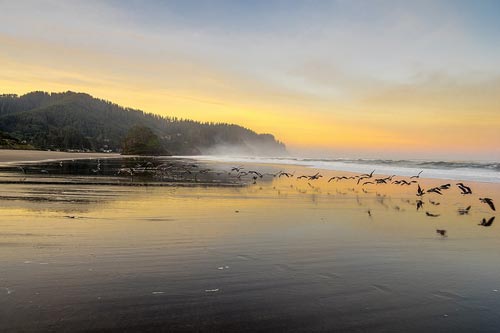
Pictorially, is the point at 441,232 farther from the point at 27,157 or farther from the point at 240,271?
the point at 27,157

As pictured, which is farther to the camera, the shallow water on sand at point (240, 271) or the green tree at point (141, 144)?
the green tree at point (141, 144)

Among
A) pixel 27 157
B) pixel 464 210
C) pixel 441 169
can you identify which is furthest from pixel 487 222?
pixel 27 157

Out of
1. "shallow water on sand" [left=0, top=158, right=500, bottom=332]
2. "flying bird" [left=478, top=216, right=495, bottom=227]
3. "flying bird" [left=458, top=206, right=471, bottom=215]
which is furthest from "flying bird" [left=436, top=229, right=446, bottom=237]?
"flying bird" [left=458, top=206, right=471, bottom=215]

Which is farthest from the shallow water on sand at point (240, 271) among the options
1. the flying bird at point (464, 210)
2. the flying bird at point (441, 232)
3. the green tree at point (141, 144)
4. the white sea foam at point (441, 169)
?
the green tree at point (141, 144)

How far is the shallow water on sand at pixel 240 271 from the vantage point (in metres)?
4.62

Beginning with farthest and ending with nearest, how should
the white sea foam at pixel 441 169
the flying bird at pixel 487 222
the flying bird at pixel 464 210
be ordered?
the white sea foam at pixel 441 169, the flying bird at pixel 464 210, the flying bird at pixel 487 222

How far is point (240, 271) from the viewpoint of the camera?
21.4ft

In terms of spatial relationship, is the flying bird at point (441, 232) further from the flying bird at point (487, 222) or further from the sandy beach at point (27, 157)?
the sandy beach at point (27, 157)

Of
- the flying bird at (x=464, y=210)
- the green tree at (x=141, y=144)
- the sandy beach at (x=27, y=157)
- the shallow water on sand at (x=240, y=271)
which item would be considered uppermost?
the green tree at (x=141, y=144)

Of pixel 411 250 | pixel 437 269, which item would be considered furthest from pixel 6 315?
pixel 411 250

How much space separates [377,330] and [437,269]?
3.17 meters

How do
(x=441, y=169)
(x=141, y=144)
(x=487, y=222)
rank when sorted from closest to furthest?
(x=487, y=222) < (x=441, y=169) < (x=141, y=144)

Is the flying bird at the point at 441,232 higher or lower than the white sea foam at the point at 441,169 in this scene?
lower

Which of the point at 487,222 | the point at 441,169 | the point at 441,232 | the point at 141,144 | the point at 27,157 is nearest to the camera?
the point at 441,232
